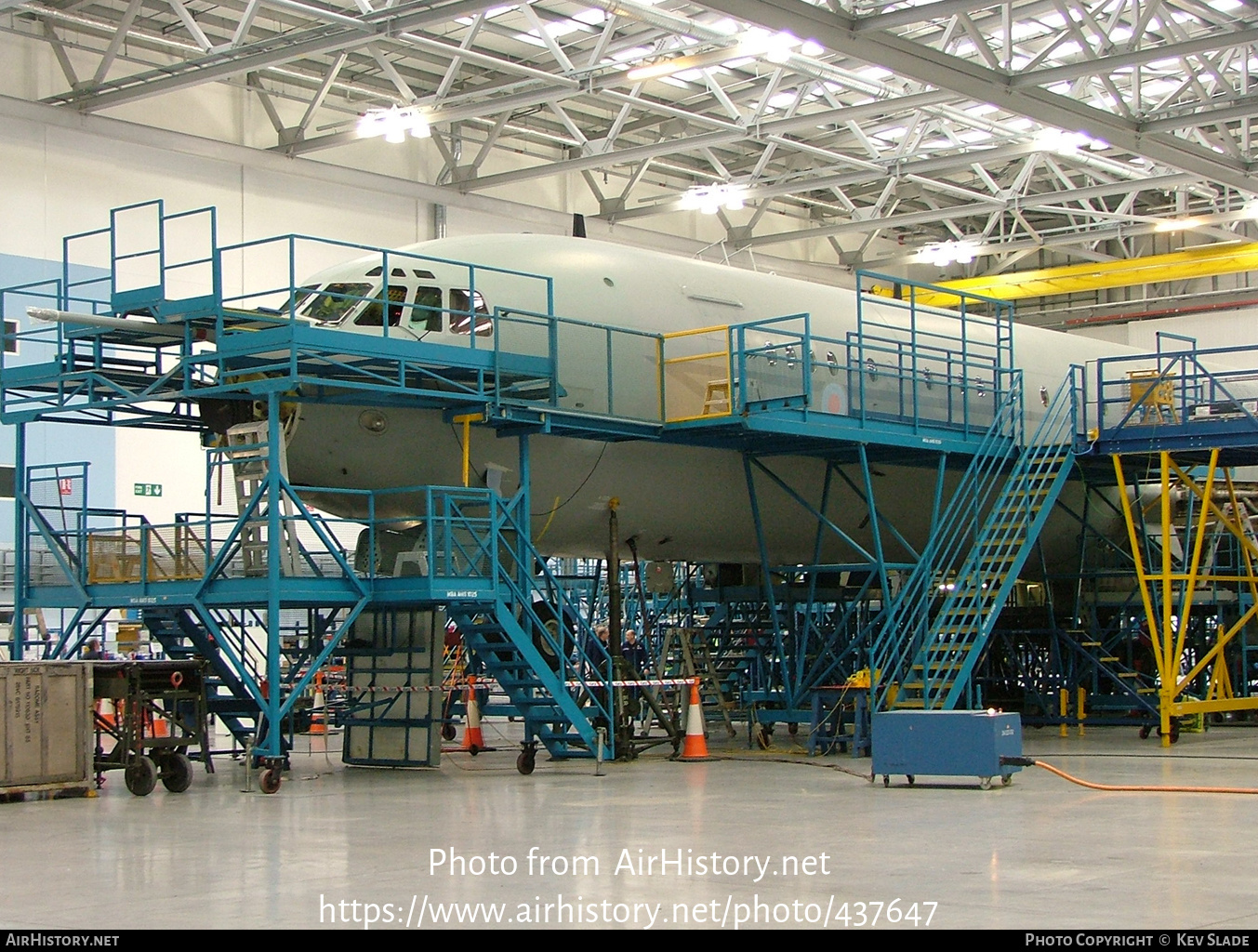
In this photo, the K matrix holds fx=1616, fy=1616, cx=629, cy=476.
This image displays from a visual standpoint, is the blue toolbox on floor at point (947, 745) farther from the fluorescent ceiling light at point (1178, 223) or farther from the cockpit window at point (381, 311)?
the fluorescent ceiling light at point (1178, 223)

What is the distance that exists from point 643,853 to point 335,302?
11.1 metres

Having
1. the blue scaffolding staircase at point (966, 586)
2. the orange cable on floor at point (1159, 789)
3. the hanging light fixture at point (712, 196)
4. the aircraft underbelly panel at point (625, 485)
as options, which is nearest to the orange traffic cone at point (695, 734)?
the blue scaffolding staircase at point (966, 586)

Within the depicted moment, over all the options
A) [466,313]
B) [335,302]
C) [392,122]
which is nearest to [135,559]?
[335,302]

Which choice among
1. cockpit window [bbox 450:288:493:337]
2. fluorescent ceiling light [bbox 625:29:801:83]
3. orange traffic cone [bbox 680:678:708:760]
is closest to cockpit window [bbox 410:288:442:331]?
cockpit window [bbox 450:288:493:337]

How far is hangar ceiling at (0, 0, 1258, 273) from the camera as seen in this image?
30.1 m

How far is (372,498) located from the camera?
69.0 feet

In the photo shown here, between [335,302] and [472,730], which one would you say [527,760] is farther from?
[335,302]

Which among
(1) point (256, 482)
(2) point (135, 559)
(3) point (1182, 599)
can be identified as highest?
(1) point (256, 482)

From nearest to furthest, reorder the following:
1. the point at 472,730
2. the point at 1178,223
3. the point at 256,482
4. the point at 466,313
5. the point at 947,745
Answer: the point at 947,745
the point at 256,482
the point at 466,313
the point at 472,730
the point at 1178,223

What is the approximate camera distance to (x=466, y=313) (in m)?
22.1

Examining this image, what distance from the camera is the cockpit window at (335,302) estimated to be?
21.6 metres
